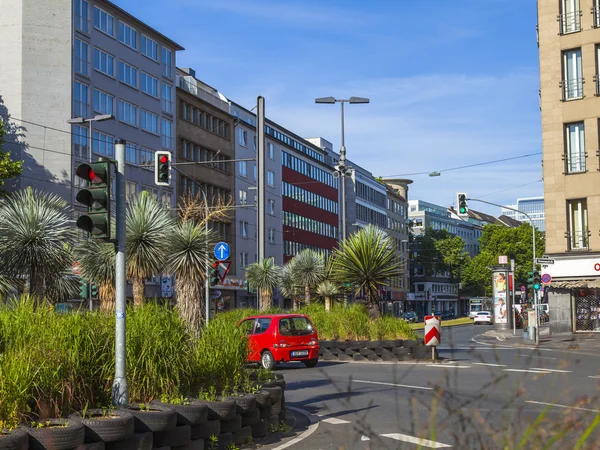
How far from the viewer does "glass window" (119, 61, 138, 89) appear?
59.7 metres

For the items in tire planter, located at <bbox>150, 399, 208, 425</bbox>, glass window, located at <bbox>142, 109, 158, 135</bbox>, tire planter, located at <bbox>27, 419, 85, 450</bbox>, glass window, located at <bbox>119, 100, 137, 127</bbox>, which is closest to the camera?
tire planter, located at <bbox>27, 419, 85, 450</bbox>

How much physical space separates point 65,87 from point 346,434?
52.3m

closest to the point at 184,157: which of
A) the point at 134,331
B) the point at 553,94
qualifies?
the point at 553,94

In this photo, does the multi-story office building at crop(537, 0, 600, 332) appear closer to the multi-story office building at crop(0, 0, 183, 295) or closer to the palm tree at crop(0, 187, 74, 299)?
the multi-story office building at crop(0, 0, 183, 295)

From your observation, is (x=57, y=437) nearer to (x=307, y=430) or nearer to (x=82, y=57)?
(x=307, y=430)

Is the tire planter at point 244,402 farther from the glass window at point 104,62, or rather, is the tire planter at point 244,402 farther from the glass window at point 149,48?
the glass window at point 149,48

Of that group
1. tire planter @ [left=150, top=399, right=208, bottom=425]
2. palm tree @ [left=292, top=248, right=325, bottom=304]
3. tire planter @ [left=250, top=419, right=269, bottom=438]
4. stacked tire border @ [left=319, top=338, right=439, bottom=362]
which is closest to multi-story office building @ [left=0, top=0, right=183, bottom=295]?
palm tree @ [left=292, top=248, right=325, bottom=304]

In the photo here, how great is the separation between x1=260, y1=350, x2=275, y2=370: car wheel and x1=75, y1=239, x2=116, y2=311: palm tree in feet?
14.7

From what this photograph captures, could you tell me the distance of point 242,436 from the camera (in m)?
10.7

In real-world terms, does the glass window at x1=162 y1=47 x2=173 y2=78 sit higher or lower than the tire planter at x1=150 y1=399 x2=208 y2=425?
higher

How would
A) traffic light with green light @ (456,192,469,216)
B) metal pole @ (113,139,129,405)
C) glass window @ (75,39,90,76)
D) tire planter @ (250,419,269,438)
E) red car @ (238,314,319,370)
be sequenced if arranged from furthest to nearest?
1. glass window @ (75,39,90,76)
2. traffic light with green light @ (456,192,469,216)
3. red car @ (238,314,319,370)
4. tire planter @ (250,419,269,438)
5. metal pole @ (113,139,129,405)

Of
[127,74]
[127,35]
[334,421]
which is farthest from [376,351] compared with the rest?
[127,35]

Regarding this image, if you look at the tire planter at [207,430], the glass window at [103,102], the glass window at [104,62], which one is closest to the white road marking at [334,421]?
the tire planter at [207,430]

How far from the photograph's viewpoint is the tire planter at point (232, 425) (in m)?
10.4
